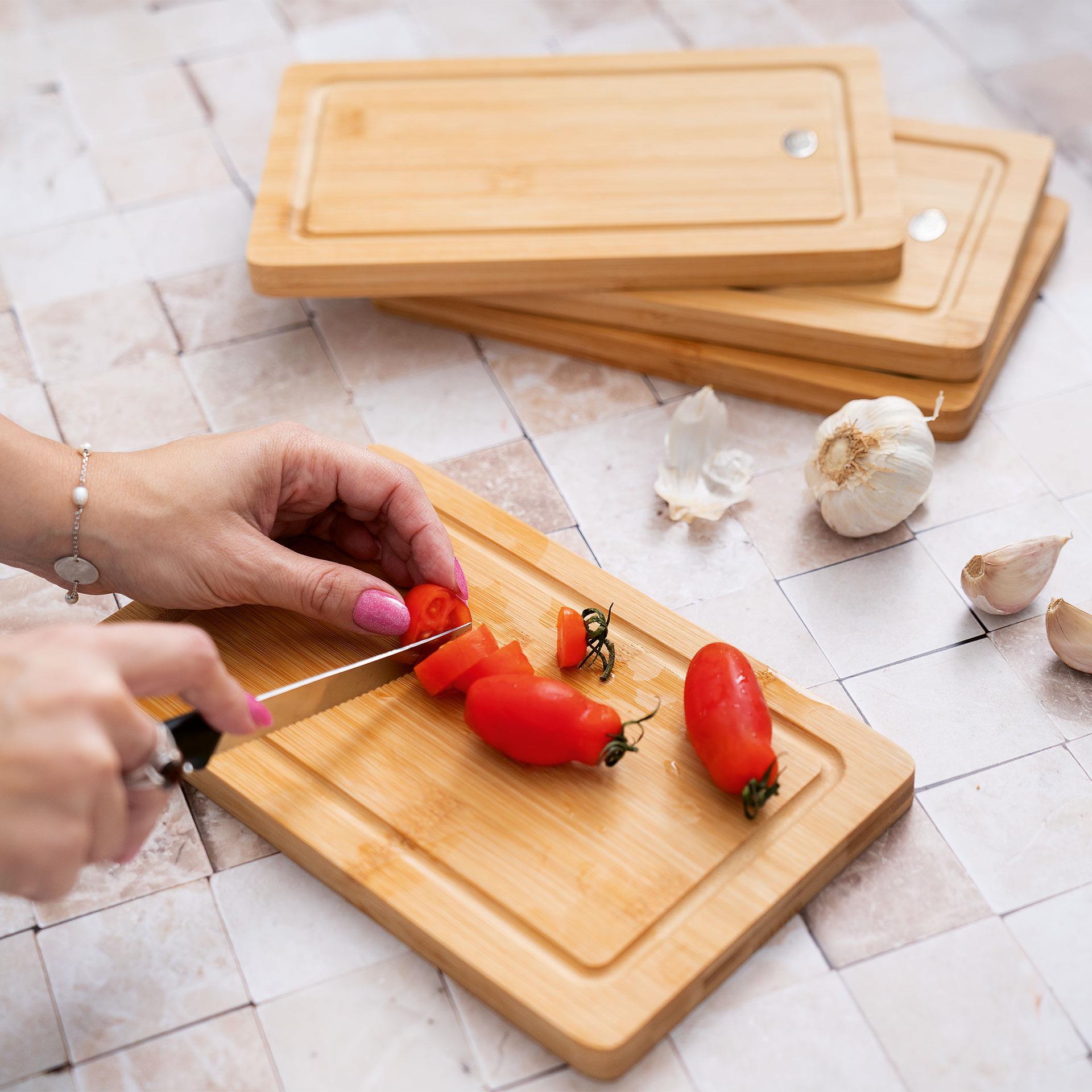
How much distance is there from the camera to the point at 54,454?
1.28 m

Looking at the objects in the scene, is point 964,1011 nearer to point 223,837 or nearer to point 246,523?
point 223,837

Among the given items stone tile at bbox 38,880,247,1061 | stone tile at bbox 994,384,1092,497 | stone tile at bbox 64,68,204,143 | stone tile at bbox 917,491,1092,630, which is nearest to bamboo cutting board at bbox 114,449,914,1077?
stone tile at bbox 38,880,247,1061

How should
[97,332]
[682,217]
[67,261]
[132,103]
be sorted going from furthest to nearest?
[132,103]
[67,261]
[97,332]
[682,217]

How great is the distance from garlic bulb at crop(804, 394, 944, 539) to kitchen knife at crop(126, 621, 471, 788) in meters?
0.52

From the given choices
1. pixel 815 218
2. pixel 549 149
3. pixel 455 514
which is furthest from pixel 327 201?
pixel 815 218

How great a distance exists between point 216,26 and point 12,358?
964 mm

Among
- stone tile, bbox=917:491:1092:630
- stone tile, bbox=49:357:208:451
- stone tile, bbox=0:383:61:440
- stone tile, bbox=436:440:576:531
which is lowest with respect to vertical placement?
stone tile, bbox=0:383:61:440

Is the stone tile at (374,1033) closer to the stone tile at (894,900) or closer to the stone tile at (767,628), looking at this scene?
the stone tile at (894,900)

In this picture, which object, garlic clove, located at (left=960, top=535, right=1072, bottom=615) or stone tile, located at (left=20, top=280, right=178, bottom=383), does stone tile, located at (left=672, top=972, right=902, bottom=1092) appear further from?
stone tile, located at (left=20, top=280, right=178, bottom=383)

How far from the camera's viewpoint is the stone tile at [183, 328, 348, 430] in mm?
1675

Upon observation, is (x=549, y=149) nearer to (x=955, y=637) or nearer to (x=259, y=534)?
(x=259, y=534)

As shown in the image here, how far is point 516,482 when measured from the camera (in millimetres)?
1579

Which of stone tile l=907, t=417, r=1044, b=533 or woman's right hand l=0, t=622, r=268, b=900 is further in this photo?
stone tile l=907, t=417, r=1044, b=533

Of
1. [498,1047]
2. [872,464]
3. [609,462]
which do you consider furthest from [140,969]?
[872,464]
